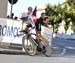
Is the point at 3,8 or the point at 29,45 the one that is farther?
the point at 3,8

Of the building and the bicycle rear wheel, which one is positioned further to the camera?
the building

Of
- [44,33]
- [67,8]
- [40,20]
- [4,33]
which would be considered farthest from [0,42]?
[67,8]

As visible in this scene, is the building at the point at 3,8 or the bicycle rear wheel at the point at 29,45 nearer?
the bicycle rear wheel at the point at 29,45

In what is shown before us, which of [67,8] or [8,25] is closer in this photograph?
[8,25]

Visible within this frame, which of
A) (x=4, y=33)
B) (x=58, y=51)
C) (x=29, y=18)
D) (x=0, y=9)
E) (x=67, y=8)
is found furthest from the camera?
(x=67, y=8)

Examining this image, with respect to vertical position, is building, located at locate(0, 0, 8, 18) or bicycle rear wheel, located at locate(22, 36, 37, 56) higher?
building, located at locate(0, 0, 8, 18)

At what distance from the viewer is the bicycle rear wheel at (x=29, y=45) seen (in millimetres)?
13430

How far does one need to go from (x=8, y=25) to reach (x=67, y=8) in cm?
4803

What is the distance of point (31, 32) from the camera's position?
13.8 metres

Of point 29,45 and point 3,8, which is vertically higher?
point 3,8

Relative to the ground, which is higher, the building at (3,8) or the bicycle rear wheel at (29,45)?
the building at (3,8)

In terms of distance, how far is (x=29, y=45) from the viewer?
13.5m

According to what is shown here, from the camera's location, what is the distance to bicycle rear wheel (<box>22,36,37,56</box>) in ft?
44.1

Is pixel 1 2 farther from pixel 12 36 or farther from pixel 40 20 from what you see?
pixel 40 20
